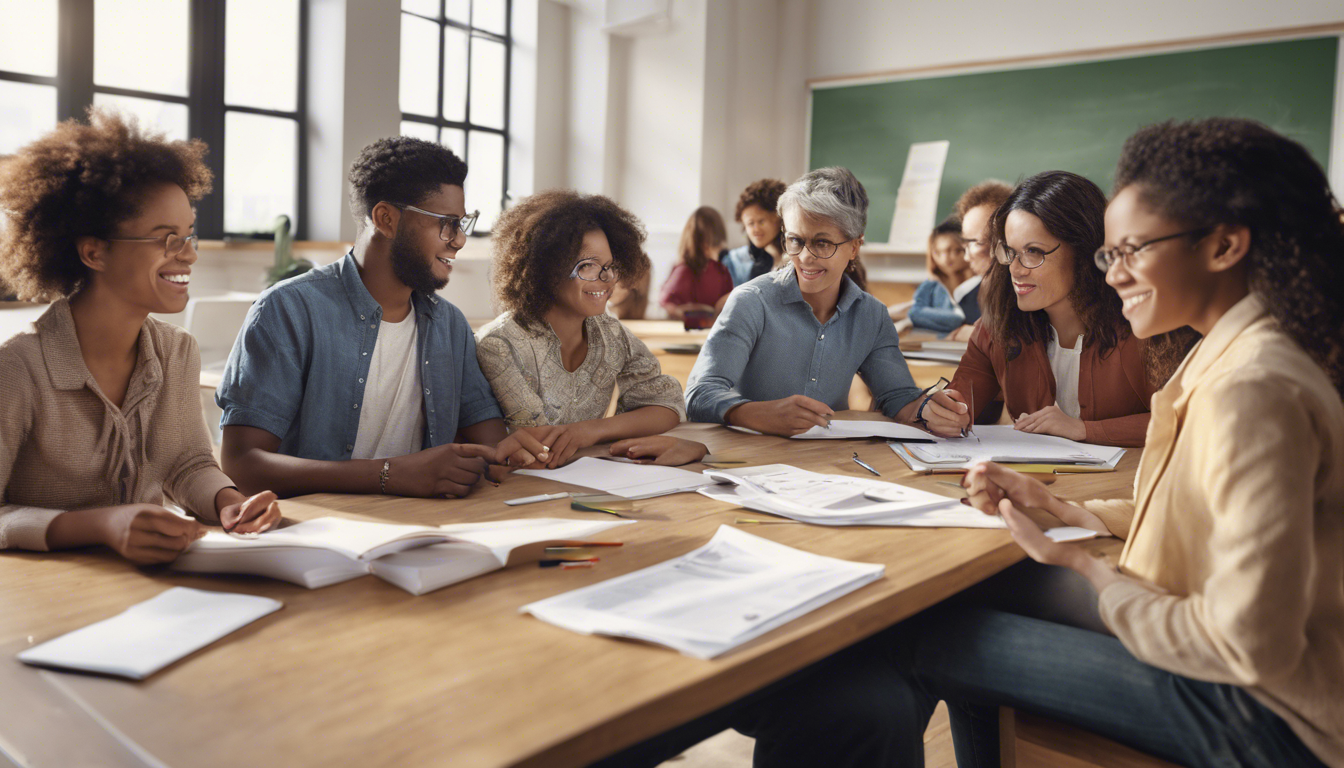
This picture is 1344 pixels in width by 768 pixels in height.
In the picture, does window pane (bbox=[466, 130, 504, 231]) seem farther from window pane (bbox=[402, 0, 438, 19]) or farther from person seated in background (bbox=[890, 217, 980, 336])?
person seated in background (bbox=[890, 217, 980, 336])

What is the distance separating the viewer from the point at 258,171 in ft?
17.7

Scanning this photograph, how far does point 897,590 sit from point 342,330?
1.24 meters

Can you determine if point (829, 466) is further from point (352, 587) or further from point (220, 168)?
point (220, 168)

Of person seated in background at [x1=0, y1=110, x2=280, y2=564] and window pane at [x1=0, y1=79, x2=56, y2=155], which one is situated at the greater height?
window pane at [x1=0, y1=79, x2=56, y2=155]

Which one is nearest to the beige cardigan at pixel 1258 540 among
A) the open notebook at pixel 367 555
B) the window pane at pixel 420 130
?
the open notebook at pixel 367 555

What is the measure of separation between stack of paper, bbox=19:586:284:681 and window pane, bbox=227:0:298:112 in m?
4.87

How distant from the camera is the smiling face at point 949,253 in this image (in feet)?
16.1

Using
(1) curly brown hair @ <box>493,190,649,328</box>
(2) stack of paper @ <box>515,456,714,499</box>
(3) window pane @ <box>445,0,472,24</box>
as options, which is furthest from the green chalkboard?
(2) stack of paper @ <box>515,456,714,499</box>

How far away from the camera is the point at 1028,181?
2.28m

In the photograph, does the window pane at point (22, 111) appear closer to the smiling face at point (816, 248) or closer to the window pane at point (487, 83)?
the window pane at point (487, 83)

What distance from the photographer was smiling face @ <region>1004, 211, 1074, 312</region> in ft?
7.33

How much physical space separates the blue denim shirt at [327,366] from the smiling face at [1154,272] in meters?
1.31

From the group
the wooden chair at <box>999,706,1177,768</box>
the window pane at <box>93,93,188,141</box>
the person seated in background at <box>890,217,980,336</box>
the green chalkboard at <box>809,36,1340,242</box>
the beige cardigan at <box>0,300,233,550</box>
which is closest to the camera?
the wooden chair at <box>999,706,1177,768</box>

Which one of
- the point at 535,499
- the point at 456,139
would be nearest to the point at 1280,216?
the point at 535,499
